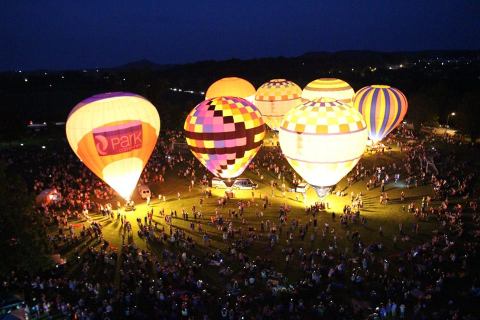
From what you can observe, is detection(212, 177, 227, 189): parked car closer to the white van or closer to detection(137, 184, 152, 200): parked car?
detection(137, 184, 152, 200): parked car

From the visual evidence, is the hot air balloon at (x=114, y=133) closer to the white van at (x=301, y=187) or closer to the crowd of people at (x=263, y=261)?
the crowd of people at (x=263, y=261)

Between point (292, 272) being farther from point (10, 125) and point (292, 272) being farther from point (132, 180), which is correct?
point (10, 125)

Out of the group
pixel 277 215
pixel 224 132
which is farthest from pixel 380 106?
pixel 224 132

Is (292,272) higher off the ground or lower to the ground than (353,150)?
lower

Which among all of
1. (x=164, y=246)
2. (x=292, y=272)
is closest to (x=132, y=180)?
(x=164, y=246)

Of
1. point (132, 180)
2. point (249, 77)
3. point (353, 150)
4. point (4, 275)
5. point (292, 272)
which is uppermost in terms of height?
point (249, 77)

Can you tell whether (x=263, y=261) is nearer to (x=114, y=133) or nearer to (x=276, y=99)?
(x=114, y=133)
